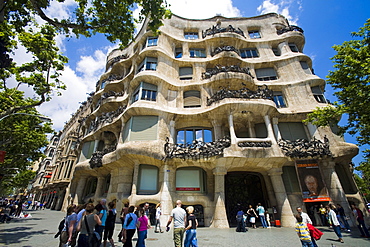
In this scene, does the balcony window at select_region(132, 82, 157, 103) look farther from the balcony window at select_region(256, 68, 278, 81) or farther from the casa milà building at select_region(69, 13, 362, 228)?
the balcony window at select_region(256, 68, 278, 81)

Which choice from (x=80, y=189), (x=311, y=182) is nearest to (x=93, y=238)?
(x=311, y=182)

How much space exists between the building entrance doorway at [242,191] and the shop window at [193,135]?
430cm

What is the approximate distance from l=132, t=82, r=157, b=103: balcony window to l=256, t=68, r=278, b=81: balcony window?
12.4 m

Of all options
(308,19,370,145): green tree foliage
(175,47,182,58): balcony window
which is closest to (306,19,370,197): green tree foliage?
(308,19,370,145): green tree foliage

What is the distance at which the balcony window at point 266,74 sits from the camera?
20766mm

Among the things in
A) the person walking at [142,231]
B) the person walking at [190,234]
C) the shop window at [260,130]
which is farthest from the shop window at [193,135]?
the person walking at [190,234]

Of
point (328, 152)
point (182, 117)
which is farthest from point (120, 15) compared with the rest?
point (328, 152)

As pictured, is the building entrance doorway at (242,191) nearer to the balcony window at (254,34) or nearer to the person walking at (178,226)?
the person walking at (178,226)

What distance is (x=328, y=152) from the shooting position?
1480 cm

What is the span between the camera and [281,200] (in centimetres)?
1399

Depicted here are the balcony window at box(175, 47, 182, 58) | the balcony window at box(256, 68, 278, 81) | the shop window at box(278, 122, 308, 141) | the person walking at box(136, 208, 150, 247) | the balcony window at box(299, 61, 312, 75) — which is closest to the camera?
the person walking at box(136, 208, 150, 247)

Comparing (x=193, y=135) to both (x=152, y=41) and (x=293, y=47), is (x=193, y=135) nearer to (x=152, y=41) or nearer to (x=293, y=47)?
(x=152, y=41)

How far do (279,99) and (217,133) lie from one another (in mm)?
8466

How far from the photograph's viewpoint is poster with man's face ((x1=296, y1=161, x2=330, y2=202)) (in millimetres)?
13922
